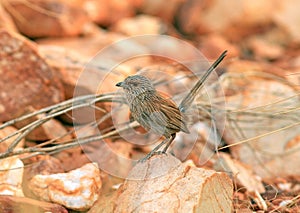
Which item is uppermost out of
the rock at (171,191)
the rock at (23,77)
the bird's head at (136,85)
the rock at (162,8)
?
the rock at (162,8)

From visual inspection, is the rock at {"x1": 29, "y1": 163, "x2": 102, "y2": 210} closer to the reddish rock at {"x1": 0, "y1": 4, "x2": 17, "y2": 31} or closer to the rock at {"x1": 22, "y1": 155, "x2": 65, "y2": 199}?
the rock at {"x1": 22, "y1": 155, "x2": 65, "y2": 199}

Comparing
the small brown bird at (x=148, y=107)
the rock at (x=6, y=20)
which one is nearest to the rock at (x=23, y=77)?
the small brown bird at (x=148, y=107)

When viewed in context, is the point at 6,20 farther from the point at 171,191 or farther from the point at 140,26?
the point at 171,191

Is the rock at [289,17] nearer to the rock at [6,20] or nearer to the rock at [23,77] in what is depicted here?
the rock at [6,20]

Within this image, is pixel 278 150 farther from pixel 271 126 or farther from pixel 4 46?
pixel 4 46

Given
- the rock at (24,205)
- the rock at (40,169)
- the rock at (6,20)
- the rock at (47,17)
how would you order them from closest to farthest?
the rock at (24,205), the rock at (40,169), the rock at (6,20), the rock at (47,17)

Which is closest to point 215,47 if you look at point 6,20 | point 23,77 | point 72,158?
point 6,20
